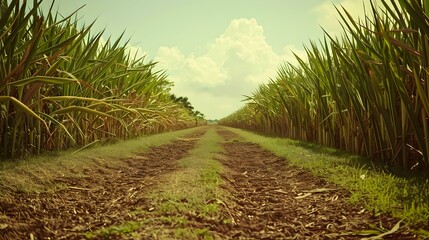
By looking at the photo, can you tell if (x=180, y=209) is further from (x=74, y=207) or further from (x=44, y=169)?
(x=44, y=169)

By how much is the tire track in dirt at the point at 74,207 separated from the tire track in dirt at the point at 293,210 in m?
0.69

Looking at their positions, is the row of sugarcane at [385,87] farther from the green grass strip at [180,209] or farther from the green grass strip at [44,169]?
the green grass strip at [44,169]

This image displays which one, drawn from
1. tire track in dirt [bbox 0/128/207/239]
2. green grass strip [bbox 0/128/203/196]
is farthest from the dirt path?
green grass strip [bbox 0/128/203/196]

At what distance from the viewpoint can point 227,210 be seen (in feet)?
→ 7.63

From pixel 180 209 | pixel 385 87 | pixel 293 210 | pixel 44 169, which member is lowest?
pixel 293 210

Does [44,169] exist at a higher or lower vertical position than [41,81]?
lower

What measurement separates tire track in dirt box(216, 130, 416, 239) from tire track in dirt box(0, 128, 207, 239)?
692 millimetres

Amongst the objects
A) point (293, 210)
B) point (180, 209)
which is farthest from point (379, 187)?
point (180, 209)

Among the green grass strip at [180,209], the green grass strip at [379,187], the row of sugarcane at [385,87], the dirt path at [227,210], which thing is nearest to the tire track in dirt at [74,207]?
the dirt path at [227,210]

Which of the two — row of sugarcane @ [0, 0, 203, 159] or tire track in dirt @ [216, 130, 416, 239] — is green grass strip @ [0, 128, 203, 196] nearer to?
row of sugarcane @ [0, 0, 203, 159]

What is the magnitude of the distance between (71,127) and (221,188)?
252cm

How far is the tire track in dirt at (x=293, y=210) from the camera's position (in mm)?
1979

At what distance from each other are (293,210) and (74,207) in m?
1.49

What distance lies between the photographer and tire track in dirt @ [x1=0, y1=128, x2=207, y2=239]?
196 cm
